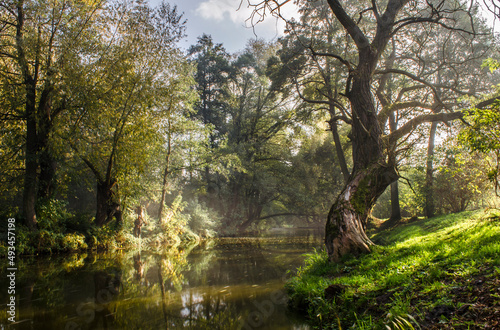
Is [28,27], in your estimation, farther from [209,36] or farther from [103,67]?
[209,36]

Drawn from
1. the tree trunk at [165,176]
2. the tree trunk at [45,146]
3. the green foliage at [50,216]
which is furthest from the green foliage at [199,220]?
the tree trunk at [45,146]

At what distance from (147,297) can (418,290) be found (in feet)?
13.2

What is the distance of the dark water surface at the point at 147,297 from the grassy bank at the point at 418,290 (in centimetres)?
51

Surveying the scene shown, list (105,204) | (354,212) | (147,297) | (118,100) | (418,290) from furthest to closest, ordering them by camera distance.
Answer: (105,204)
(118,100)
(354,212)
(147,297)
(418,290)

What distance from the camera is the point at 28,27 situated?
9.49 metres

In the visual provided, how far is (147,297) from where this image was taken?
4.68 meters

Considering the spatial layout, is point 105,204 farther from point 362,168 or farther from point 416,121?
point 416,121

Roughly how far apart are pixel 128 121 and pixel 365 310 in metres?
10.7

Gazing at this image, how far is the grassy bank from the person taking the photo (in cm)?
250

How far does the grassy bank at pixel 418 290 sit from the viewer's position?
2.50 metres

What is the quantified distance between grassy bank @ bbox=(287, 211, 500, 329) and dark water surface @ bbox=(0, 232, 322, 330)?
1.66 feet

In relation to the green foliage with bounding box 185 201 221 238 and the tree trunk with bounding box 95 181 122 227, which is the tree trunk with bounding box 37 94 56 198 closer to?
the tree trunk with bounding box 95 181 122 227

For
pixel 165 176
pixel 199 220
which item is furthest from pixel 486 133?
pixel 199 220

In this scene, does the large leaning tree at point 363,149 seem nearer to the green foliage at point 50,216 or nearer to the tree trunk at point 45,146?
the tree trunk at point 45,146
